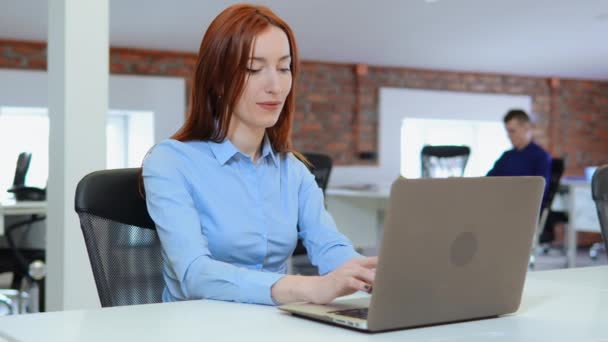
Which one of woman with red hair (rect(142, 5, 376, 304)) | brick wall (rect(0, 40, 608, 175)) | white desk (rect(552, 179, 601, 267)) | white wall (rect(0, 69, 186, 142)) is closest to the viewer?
woman with red hair (rect(142, 5, 376, 304))

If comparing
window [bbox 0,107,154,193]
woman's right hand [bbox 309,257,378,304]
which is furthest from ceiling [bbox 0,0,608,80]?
woman's right hand [bbox 309,257,378,304]

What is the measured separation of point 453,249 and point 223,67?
66 cm

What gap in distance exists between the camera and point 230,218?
161cm

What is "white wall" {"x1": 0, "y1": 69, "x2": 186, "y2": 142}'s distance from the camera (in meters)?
7.71

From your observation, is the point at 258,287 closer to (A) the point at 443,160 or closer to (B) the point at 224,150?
(B) the point at 224,150

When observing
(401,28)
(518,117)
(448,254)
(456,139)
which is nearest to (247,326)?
(448,254)

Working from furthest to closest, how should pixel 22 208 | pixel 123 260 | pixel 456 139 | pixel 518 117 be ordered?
pixel 456 139
pixel 518 117
pixel 22 208
pixel 123 260

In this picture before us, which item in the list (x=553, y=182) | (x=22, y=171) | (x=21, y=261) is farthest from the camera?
(x=553, y=182)

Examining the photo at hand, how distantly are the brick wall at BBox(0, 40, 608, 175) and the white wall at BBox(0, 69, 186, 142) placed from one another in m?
0.15

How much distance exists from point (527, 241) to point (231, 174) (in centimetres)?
63

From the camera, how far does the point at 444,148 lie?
20.5 ft

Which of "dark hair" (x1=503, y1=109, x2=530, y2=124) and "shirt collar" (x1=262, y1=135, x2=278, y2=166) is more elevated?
"dark hair" (x1=503, y1=109, x2=530, y2=124)

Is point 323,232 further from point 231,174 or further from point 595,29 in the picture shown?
point 595,29

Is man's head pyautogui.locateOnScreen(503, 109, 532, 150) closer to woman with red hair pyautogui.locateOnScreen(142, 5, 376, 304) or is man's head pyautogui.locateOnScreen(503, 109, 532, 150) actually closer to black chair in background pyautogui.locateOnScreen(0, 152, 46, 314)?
black chair in background pyautogui.locateOnScreen(0, 152, 46, 314)
